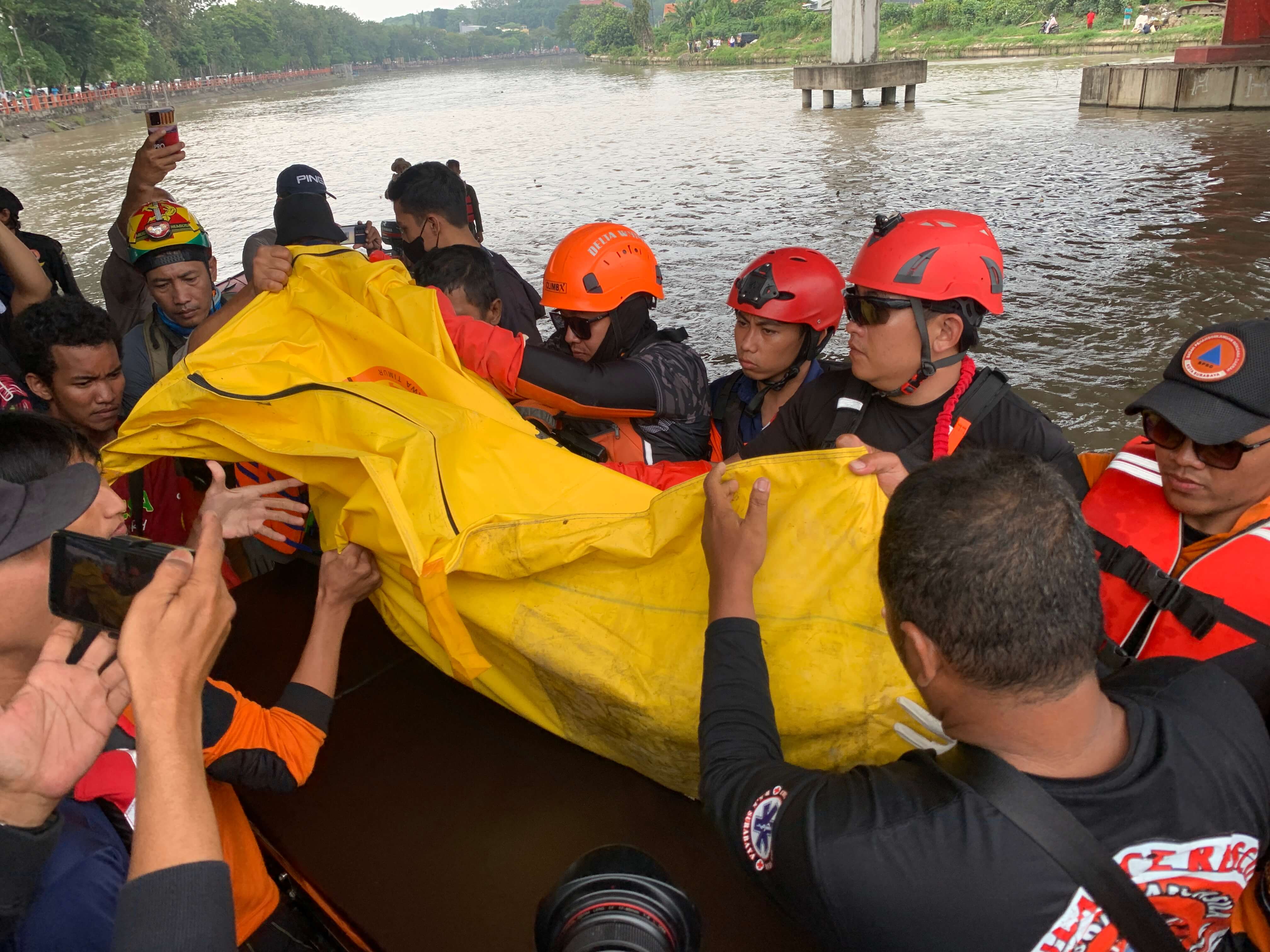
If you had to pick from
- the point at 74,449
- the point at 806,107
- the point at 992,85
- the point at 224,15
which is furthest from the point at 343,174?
the point at 224,15

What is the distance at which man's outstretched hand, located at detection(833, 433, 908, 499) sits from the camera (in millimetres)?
1636

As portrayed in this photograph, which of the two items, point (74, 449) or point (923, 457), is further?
point (923, 457)

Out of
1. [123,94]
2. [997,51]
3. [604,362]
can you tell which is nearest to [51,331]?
[604,362]

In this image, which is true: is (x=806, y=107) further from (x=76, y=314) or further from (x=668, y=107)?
(x=76, y=314)

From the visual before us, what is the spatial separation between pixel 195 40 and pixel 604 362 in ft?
340

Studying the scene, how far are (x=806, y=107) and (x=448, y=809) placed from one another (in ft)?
97.6

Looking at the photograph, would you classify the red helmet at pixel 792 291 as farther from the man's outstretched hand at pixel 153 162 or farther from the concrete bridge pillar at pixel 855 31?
the concrete bridge pillar at pixel 855 31

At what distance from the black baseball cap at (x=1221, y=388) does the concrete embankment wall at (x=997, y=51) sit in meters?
30.7

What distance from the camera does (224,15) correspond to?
95.8 meters

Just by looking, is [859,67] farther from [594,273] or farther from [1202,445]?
[1202,445]

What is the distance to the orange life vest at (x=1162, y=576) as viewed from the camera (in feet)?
5.65

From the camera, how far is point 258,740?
1779 millimetres

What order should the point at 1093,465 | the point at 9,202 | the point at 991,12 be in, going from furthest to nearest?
the point at 991,12, the point at 9,202, the point at 1093,465

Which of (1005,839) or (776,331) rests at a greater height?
(776,331)
